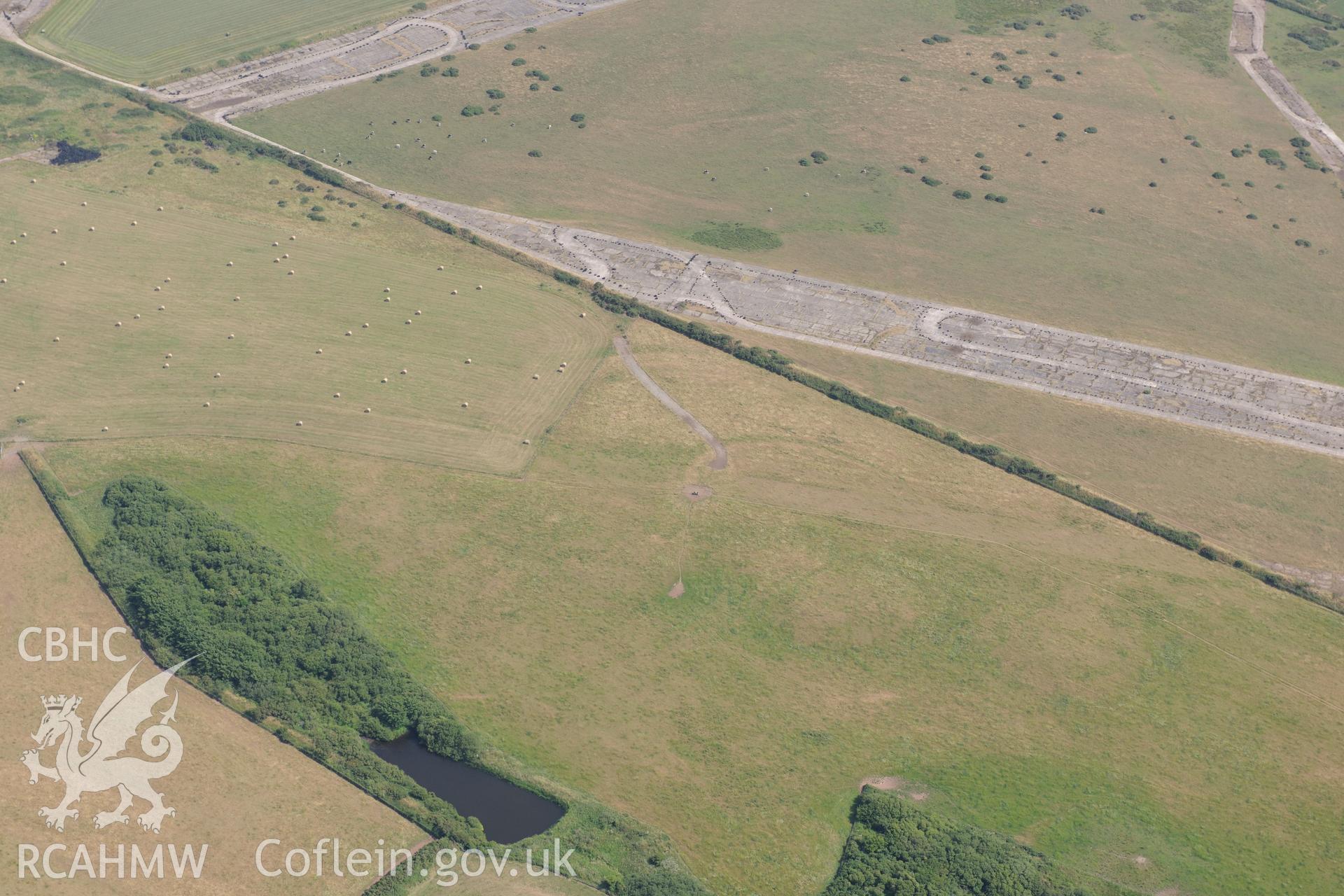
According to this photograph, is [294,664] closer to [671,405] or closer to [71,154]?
[671,405]

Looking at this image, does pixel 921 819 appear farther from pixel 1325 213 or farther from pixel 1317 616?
pixel 1325 213

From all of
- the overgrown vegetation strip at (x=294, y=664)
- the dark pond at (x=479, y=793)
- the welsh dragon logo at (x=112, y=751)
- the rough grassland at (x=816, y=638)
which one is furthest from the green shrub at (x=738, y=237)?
the welsh dragon logo at (x=112, y=751)

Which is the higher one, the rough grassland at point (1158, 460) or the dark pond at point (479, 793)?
the rough grassland at point (1158, 460)

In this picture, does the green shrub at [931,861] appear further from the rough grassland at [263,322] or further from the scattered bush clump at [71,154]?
the scattered bush clump at [71,154]

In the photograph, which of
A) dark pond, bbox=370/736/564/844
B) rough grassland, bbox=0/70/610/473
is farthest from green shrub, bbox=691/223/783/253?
dark pond, bbox=370/736/564/844

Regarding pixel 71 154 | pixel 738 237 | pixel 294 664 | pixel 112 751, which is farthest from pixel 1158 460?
pixel 71 154

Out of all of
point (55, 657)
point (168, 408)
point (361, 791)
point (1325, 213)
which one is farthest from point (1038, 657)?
point (1325, 213)

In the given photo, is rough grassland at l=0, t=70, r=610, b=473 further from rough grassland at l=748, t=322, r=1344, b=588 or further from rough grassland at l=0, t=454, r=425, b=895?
rough grassland at l=748, t=322, r=1344, b=588
